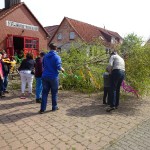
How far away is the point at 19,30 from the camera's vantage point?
2148 cm

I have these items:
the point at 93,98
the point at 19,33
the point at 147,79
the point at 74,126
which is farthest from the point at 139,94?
the point at 19,33

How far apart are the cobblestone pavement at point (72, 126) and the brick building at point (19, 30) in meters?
13.6

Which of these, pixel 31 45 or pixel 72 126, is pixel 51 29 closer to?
pixel 31 45

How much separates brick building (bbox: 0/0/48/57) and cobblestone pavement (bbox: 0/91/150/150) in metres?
13.6

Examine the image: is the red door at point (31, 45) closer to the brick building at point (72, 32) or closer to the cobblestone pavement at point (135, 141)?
the brick building at point (72, 32)

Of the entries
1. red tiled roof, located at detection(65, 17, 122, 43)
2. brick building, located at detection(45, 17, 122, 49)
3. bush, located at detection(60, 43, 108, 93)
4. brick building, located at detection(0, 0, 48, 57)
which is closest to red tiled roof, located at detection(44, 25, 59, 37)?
brick building, located at detection(45, 17, 122, 49)

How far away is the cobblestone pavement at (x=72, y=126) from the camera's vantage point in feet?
14.5

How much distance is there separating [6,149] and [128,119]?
136 inches

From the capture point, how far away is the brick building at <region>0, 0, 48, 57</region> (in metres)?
20.2

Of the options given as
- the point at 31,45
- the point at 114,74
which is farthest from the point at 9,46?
the point at 114,74

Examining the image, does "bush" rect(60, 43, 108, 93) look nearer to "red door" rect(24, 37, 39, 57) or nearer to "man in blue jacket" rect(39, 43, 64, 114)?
"man in blue jacket" rect(39, 43, 64, 114)

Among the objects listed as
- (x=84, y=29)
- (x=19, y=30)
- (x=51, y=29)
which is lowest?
(x=19, y=30)

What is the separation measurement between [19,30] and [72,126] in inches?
705

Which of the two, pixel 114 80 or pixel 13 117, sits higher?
pixel 114 80
